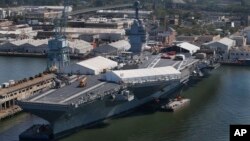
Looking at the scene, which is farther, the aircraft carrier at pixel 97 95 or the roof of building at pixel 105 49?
the roof of building at pixel 105 49

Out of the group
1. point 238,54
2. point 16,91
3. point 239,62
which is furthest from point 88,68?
point 238,54

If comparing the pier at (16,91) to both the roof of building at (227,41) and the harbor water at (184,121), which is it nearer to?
the harbor water at (184,121)

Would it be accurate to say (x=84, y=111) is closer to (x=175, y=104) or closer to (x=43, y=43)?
(x=175, y=104)

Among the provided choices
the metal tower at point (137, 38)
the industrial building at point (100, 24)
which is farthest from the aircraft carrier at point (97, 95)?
the industrial building at point (100, 24)

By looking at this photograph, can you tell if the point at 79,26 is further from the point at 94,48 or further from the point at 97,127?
the point at 97,127

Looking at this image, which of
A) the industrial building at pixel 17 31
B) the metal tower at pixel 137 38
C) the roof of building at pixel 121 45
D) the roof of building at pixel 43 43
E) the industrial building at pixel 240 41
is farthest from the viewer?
the industrial building at pixel 17 31

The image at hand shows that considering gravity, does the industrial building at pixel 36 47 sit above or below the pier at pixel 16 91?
above
